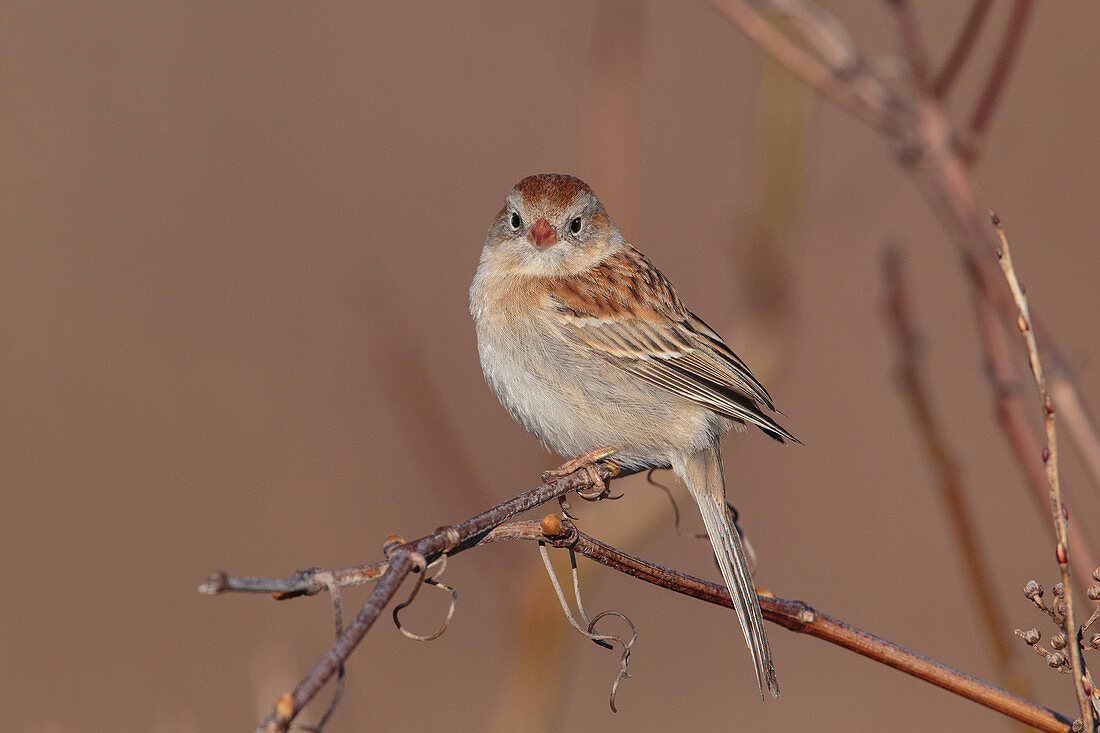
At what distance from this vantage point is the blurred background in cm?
653

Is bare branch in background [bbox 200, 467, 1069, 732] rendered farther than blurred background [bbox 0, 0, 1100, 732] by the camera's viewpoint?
No

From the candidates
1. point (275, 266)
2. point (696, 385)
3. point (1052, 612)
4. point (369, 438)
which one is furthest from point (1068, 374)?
point (275, 266)

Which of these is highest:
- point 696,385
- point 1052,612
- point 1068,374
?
point 696,385

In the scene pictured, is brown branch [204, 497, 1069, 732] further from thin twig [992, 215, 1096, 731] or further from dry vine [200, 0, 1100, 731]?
thin twig [992, 215, 1096, 731]

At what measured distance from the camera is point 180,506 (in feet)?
23.6

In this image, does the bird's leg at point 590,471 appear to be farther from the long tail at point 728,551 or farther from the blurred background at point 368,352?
the blurred background at point 368,352

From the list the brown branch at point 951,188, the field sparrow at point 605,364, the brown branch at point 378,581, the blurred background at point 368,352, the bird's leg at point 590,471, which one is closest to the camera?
the brown branch at point 378,581

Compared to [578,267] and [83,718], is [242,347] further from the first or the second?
[578,267]

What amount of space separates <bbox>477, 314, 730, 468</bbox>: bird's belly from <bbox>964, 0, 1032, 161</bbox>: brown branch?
1.08 m

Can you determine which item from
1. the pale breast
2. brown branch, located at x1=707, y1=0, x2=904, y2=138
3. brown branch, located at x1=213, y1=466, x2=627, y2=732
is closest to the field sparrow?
the pale breast

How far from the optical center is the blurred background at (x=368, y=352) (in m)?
6.53

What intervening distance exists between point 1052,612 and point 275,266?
710cm

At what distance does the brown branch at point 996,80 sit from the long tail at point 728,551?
112 cm

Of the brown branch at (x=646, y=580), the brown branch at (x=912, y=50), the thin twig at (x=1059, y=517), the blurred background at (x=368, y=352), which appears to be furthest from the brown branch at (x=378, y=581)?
the blurred background at (x=368, y=352)
